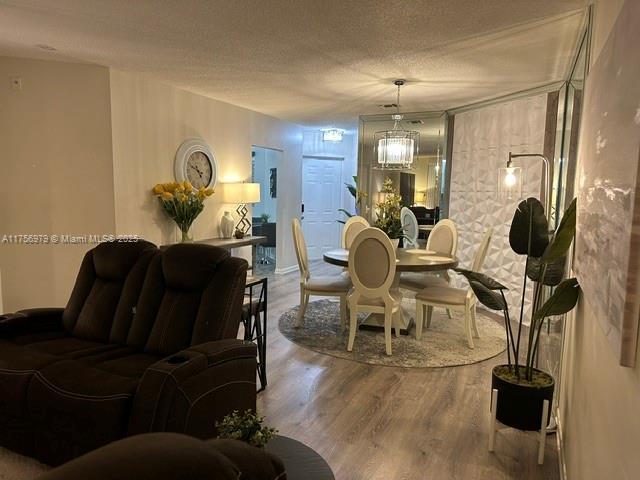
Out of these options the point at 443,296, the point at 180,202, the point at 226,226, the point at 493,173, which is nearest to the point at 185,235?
the point at 180,202

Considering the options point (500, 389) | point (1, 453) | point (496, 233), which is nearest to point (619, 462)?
point (500, 389)

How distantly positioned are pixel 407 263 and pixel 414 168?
8.83ft

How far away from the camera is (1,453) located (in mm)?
2342

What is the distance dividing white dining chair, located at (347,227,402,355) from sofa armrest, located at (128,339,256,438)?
5.18 feet

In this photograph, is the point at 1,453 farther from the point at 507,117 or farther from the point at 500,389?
the point at 507,117

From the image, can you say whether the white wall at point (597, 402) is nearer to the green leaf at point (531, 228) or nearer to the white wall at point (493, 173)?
the green leaf at point (531, 228)

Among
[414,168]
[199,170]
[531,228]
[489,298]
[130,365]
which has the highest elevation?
[414,168]

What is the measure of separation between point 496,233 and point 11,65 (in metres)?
5.22

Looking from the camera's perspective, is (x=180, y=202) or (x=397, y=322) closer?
(x=397, y=322)

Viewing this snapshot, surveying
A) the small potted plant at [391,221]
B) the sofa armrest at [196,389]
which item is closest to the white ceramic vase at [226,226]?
the small potted plant at [391,221]

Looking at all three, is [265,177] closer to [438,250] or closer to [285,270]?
[285,270]

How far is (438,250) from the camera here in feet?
16.4

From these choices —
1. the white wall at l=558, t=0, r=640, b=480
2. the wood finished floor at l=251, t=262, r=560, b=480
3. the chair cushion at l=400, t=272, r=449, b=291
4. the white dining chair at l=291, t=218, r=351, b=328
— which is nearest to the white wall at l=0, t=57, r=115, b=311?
the white dining chair at l=291, t=218, r=351, b=328

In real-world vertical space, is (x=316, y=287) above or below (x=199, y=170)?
below
